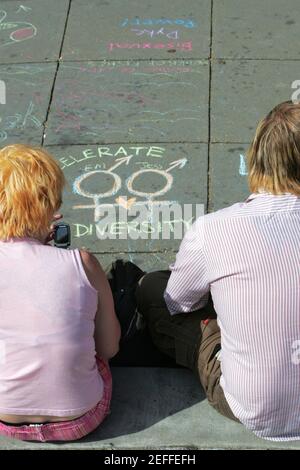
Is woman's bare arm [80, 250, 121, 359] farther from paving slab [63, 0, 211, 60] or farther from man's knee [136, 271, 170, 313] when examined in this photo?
paving slab [63, 0, 211, 60]

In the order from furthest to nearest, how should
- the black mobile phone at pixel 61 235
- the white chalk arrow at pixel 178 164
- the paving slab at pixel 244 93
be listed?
the paving slab at pixel 244 93, the white chalk arrow at pixel 178 164, the black mobile phone at pixel 61 235

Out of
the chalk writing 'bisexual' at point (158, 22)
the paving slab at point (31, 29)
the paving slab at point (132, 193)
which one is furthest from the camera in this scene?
the chalk writing 'bisexual' at point (158, 22)

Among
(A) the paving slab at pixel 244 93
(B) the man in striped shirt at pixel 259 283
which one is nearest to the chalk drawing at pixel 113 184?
(A) the paving slab at pixel 244 93

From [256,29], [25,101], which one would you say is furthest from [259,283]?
[256,29]

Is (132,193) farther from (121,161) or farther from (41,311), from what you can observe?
(41,311)

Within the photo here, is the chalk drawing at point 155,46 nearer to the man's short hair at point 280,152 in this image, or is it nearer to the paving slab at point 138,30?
the paving slab at point 138,30

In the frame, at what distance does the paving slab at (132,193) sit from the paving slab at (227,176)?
5 centimetres

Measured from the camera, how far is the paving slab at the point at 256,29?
5.43 metres

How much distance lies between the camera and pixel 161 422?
2914mm

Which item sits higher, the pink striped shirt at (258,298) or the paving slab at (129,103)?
the pink striped shirt at (258,298)

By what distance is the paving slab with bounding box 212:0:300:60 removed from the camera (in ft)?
17.8

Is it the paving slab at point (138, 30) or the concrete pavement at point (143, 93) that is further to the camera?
the paving slab at point (138, 30)

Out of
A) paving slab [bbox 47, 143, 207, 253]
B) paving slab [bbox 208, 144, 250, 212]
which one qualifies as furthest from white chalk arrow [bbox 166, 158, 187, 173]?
paving slab [bbox 208, 144, 250, 212]

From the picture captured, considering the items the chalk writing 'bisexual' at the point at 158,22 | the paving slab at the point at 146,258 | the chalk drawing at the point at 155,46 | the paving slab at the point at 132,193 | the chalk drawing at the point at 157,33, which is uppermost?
the chalk writing 'bisexual' at the point at 158,22
